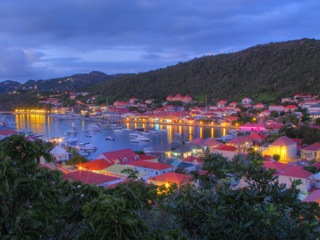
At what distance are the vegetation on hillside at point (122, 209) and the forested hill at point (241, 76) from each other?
39.9 m

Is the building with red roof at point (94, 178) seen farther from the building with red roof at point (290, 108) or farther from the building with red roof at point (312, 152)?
the building with red roof at point (290, 108)

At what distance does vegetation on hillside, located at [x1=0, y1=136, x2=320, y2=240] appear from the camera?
1.35m

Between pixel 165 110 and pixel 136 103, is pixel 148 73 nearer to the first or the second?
pixel 136 103

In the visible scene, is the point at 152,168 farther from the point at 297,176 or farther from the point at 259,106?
the point at 259,106

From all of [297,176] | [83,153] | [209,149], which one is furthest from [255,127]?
[209,149]

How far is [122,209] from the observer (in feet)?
4.42

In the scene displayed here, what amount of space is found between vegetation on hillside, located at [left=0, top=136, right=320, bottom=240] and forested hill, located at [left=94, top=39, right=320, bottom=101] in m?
39.9

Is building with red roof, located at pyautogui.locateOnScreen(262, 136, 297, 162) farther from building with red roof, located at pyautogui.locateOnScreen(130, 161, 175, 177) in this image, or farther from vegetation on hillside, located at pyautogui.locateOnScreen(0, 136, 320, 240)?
vegetation on hillside, located at pyautogui.locateOnScreen(0, 136, 320, 240)

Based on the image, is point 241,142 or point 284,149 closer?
point 284,149

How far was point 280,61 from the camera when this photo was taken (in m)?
49.8

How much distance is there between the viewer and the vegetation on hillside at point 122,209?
135cm

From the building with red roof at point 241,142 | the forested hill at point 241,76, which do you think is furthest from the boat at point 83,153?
the forested hill at point 241,76

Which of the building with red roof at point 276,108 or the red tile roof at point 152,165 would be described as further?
the building with red roof at point 276,108

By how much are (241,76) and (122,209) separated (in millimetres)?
51364
